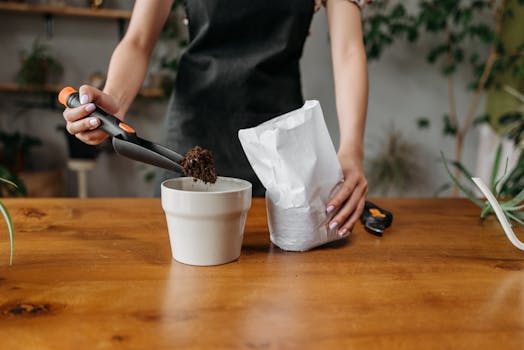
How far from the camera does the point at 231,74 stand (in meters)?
1.20

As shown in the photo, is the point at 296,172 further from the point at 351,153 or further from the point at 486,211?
the point at 486,211

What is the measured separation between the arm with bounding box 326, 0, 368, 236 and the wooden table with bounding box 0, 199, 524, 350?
62 millimetres

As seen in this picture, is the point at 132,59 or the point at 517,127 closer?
the point at 132,59

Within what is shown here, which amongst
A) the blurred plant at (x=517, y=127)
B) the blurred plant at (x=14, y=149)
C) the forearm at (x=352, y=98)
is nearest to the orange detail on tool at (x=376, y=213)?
the forearm at (x=352, y=98)

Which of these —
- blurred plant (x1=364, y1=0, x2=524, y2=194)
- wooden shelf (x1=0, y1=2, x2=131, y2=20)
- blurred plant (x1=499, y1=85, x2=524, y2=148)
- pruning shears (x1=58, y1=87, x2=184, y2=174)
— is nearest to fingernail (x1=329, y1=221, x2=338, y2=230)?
pruning shears (x1=58, y1=87, x2=184, y2=174)

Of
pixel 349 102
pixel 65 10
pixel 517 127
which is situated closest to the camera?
pixel 349 102

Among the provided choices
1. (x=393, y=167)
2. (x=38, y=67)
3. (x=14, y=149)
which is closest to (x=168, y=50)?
(x=38, y=67)

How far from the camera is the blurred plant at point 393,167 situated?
3.00 m

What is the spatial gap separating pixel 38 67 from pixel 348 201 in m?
2.60

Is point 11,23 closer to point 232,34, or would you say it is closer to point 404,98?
point 232,34

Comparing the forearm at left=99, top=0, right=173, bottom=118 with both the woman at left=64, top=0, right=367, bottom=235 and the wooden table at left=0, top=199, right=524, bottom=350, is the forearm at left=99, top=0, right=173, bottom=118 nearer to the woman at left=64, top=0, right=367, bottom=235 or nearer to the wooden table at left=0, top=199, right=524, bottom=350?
the woman at left=64, top=0, right=367, bottom=235

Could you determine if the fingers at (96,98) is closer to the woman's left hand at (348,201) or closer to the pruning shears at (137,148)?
the pruning shears at (137,148)

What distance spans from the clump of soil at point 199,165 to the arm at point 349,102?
194 mm

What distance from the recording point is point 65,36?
294cm
